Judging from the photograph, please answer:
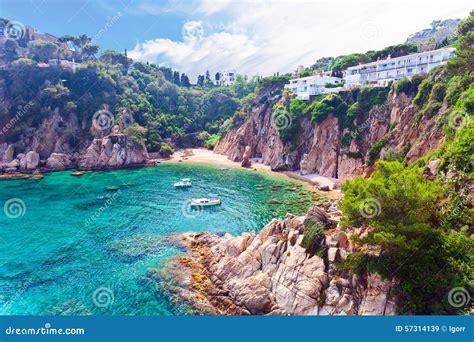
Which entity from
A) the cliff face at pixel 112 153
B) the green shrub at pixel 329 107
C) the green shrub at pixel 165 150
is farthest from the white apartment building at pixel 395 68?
the cliff face at pixel 112 153

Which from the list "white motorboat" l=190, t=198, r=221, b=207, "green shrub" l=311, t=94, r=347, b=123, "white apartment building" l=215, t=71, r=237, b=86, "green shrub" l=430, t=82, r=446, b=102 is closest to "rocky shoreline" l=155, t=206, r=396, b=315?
"white motorboat" l=190, t=198, r=221, b=207

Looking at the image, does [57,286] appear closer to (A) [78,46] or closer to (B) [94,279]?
(B) [94,279]

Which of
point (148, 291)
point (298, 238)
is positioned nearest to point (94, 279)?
point (148, 291)

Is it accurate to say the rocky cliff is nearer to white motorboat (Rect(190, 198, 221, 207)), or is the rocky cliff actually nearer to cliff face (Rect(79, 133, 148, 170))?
cliff face (Rect(79, 133, 148, 170))

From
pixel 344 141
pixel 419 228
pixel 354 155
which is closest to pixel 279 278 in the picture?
pixel 419 228

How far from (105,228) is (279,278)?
21.9 m

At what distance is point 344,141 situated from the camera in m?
51.1

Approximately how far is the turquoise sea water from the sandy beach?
430 cm

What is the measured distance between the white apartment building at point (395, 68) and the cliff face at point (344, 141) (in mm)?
7600

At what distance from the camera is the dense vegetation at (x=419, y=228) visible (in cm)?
1479

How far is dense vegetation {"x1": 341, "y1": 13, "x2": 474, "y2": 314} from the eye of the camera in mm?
14789

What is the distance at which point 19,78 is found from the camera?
3000 inches

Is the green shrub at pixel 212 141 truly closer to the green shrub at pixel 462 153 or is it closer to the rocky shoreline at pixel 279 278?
the rocky shoreline at pixel 279 278

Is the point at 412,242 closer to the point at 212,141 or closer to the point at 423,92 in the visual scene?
the point at 423,92
